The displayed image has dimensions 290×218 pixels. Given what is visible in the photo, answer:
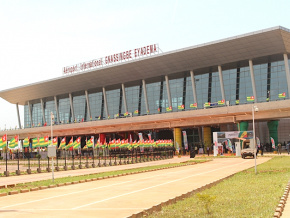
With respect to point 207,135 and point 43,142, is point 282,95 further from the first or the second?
point 43,142

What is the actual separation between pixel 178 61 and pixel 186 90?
8592mm

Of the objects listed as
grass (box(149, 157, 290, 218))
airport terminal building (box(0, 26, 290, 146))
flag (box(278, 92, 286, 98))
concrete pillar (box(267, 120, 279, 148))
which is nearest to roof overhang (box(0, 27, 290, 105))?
airport terminal building (box(0, 26, 290, 146))

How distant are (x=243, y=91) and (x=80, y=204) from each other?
6980 centimetres

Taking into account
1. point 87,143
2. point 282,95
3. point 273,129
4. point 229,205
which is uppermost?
point 282,95

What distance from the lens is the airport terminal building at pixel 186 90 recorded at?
245 feet

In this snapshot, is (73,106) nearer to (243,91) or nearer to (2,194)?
(243,91)

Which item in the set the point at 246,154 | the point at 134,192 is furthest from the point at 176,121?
the point at 134,192

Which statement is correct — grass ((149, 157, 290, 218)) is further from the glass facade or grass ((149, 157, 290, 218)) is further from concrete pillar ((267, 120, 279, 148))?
the glass facade

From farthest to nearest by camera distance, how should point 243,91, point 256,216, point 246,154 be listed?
point 243,91 → point 246,154 → point 256,216

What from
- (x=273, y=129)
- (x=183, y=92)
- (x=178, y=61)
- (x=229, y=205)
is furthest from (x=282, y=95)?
(x=229, y=205)

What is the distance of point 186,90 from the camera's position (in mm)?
89875

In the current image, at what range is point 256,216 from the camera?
11.0 m

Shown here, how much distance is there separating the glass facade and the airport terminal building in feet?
0.61

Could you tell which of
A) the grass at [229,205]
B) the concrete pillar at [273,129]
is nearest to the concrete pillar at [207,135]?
the concrete pillar at [273,129]
